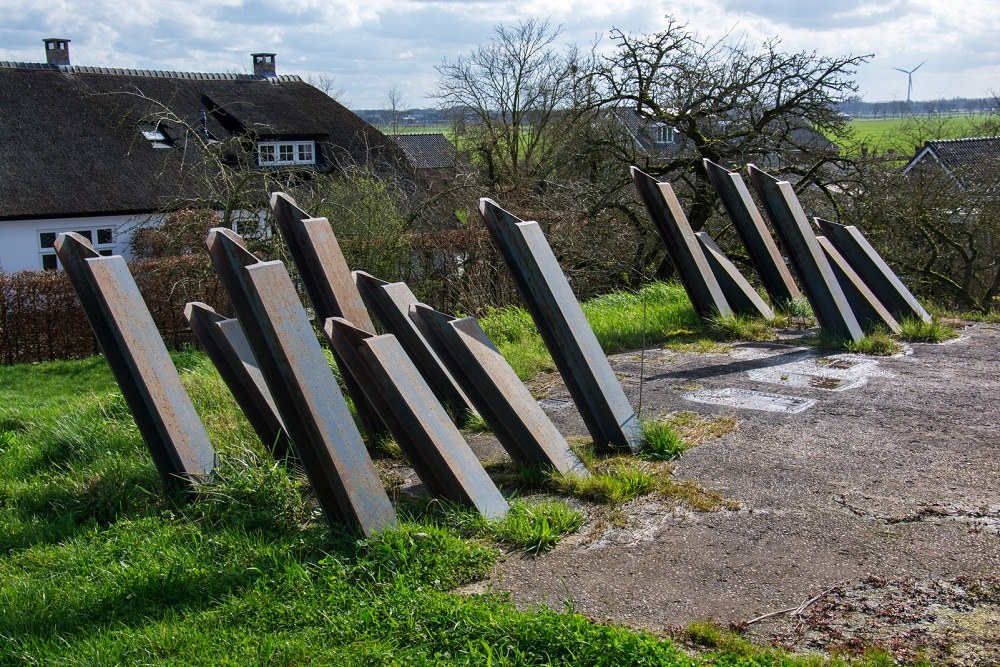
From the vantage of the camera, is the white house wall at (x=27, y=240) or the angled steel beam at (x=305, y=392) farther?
the white house wall at (x=27, y=240)

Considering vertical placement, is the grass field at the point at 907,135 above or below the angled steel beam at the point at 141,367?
above

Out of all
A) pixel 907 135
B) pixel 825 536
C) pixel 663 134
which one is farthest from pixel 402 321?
pixel 907 135

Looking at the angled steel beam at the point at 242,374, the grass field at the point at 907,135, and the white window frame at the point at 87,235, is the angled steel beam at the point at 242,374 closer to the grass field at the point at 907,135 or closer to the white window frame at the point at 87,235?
the grass field at the point at 907,135

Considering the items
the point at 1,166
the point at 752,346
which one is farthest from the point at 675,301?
the point at 1,166

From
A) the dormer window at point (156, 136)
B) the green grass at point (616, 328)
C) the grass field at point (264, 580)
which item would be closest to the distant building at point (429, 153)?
the dormer window at point (156, 136)

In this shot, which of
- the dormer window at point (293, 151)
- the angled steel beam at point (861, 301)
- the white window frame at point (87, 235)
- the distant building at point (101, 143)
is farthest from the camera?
the dormer window at point (293, 151)

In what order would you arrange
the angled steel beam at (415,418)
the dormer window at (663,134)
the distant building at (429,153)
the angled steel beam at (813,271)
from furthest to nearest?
→ the distant building at (429,153), the dormer window at (663,134), the angled steel beam at (813,271), the angled steel beam at (415,418)

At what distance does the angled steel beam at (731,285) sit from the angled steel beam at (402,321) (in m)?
A: 3.53

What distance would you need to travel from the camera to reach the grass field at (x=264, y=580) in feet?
9.77

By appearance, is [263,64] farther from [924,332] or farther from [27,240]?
[924,332]

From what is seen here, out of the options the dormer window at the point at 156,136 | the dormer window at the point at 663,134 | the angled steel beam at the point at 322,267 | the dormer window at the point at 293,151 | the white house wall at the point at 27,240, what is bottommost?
the white house wall at the point at 27,240

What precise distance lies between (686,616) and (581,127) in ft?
38.7

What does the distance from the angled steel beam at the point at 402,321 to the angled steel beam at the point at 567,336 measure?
579mm

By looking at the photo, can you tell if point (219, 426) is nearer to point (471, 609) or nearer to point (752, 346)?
point (471, 609)
